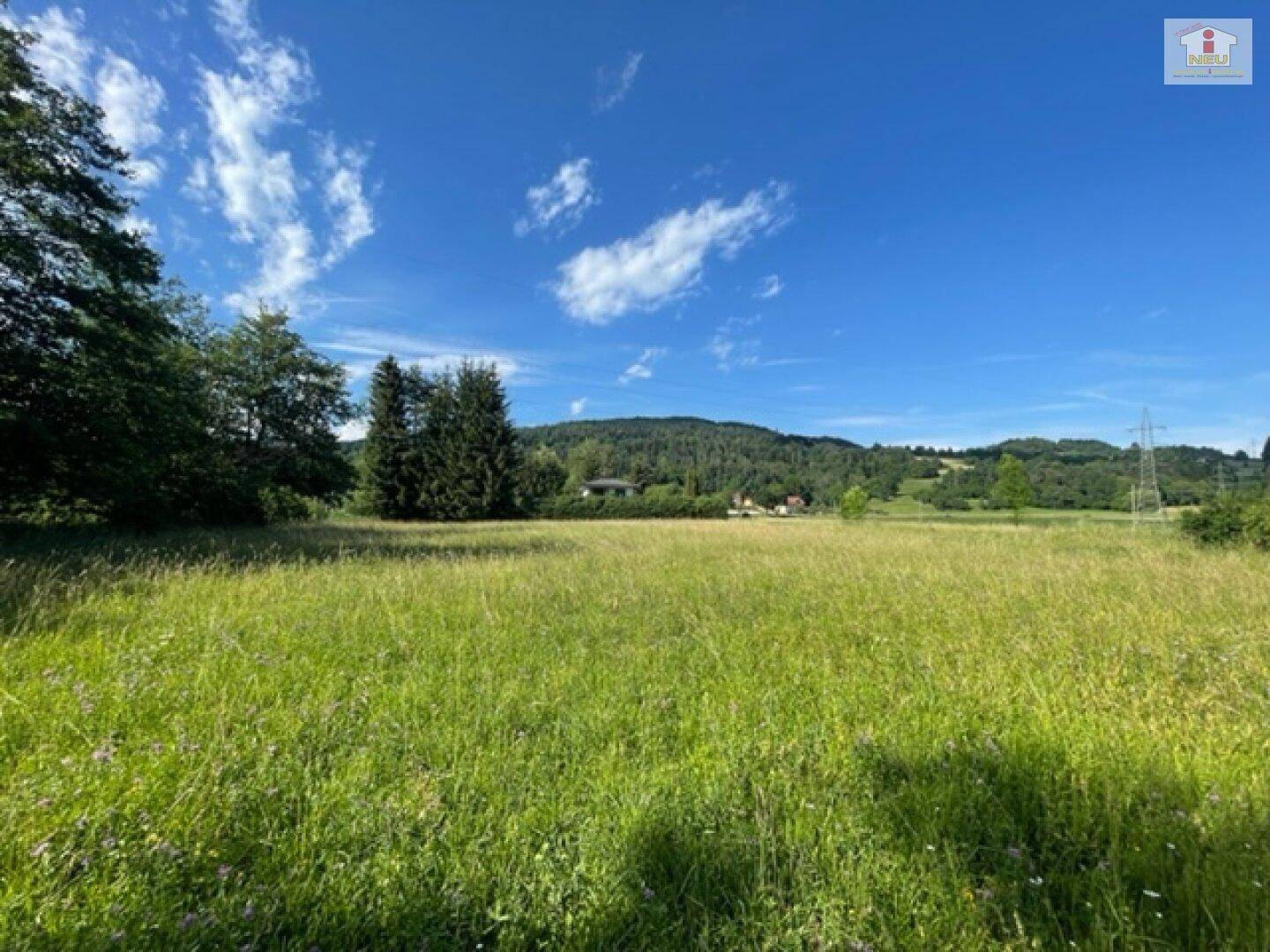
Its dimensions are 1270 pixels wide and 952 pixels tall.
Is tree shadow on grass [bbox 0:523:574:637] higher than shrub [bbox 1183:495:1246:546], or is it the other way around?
shrub [bbox 1183:495:1246:546]

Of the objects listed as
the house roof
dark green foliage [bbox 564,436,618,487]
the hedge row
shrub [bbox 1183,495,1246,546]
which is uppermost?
dark green foliage [bbox 564,436,618,487]

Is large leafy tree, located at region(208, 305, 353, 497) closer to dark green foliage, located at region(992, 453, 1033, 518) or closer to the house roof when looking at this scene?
dark green foliage, located at region(992, 453, 1033, 518)

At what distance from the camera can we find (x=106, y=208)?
34.5 ft

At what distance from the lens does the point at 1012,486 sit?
38281 millimetres

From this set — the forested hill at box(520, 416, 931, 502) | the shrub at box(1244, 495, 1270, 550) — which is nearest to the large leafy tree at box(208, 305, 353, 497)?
the shrub at box(1244, 495, 1270, 550)

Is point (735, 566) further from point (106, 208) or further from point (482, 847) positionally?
point (106, 208)

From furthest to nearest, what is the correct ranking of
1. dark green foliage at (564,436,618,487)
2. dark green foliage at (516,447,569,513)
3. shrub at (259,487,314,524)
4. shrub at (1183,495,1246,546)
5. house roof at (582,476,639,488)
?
dark green foliage at (564,436,618,487)
house roof at (582,476,639,488)
dark green foliage at (516,447,569,513)
shrub at (259,487,314,524)
shrub at (1183,495,1246,546)

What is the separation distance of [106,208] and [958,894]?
17.4 meters

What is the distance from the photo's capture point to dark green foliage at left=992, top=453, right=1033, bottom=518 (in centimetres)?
3816

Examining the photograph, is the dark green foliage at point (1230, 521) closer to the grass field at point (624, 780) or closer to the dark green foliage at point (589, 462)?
the grass field at point (624, 780)

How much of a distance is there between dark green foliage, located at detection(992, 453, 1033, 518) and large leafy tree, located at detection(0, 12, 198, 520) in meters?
50.0

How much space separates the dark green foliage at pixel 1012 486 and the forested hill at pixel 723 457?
103ft

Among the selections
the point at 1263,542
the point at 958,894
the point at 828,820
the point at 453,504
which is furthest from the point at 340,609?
the point at 453,504

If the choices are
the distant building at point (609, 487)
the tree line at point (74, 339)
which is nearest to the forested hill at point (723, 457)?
the distant building at point (609, 487)
